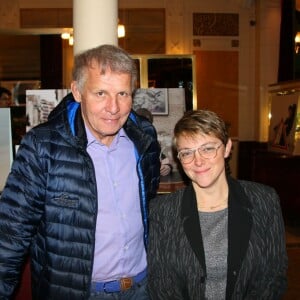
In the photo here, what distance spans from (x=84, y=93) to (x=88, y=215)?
514 millimetres

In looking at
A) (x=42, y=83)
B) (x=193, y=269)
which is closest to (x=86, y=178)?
(x=193, y=269)

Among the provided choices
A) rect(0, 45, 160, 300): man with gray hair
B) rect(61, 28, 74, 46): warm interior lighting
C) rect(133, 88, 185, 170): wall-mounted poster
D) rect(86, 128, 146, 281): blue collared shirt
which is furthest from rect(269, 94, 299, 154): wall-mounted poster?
rect(0, 45, 160, 300): man with gray hair

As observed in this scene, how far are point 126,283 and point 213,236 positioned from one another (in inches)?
17.5

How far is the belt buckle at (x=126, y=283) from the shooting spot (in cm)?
190

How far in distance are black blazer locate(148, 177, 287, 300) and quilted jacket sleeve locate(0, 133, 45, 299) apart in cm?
53

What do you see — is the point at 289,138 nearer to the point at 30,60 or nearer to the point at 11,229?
the point at 11,229

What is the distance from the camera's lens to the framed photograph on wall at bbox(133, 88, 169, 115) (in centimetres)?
345

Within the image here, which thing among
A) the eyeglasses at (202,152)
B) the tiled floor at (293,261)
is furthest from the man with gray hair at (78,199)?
the tiled floor at (293,261)

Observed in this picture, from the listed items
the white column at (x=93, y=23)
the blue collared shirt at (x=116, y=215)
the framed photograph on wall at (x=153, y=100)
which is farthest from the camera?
the framed photograph on wall at (x=153, y=100)

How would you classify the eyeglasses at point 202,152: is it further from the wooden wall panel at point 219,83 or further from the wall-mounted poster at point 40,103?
the wooden wall panel at point 219,83

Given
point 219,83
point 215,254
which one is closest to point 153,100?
point 215,254

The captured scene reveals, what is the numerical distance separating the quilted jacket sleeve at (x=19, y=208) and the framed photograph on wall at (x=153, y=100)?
1.77m

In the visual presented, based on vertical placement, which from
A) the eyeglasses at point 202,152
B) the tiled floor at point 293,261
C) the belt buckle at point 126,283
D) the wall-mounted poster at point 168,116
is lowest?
the tiled floor at point 293,261

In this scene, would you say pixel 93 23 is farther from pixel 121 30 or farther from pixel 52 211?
pixel 121 30
